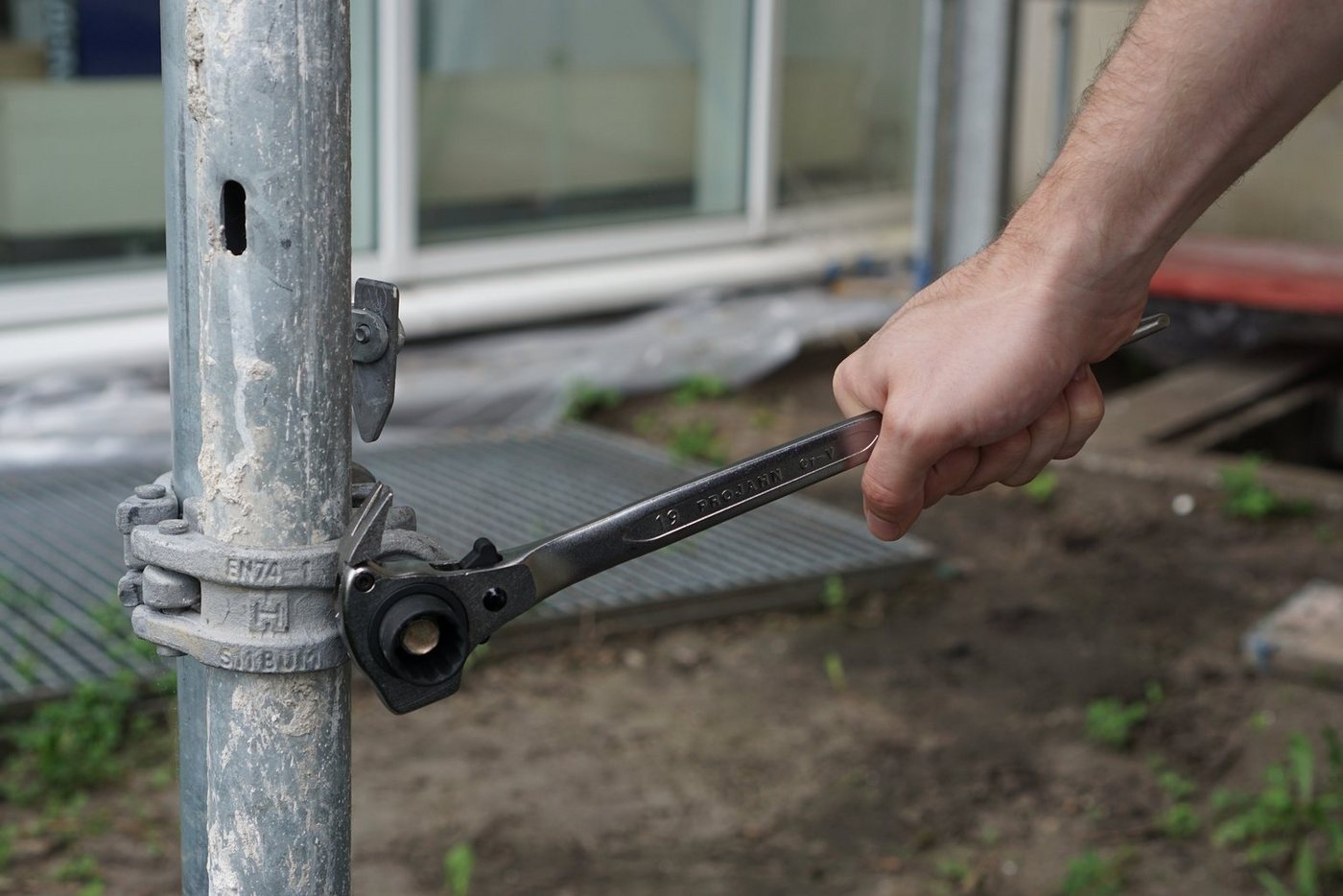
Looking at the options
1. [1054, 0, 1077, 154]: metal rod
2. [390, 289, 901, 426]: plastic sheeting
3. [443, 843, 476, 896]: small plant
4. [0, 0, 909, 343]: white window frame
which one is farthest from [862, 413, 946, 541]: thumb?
[1054, 0, 1077, 154]: metal rod

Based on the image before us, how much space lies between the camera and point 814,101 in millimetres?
6426

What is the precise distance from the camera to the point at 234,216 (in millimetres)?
1015

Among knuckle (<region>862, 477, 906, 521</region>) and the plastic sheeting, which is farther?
the plastic sheeting

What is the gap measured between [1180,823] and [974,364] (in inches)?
75.9

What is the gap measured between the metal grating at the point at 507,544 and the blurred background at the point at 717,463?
1cm

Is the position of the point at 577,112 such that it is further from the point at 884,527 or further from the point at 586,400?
the point at 884,527

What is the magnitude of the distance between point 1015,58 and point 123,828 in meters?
→ 4.11

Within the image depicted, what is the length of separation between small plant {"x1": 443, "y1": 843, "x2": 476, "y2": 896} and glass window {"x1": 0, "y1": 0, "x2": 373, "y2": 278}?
8.74 ft

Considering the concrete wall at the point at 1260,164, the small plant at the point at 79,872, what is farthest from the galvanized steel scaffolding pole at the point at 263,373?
the concrete wall at the point at 1260,164

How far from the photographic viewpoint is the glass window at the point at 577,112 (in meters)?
5.33

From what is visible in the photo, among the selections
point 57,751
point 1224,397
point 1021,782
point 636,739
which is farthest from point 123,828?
point 1224,397

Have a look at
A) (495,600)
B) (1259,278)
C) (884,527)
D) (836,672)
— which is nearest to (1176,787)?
(836,672)

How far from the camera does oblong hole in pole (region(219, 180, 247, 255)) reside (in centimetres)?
101

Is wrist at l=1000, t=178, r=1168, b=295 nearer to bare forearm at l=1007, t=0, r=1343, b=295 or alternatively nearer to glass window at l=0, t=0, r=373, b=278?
bare forearm at l=1007, t=0, r=1343, b=295
